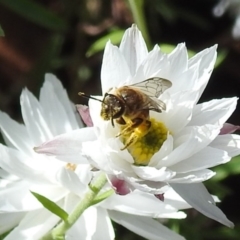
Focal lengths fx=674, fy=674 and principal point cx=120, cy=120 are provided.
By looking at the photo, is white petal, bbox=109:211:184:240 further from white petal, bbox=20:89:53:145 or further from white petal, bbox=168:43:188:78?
white petal, bbox=168:43:188:78

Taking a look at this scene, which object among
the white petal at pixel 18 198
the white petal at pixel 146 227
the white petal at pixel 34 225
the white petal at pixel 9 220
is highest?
the white petal at pixel 18 198

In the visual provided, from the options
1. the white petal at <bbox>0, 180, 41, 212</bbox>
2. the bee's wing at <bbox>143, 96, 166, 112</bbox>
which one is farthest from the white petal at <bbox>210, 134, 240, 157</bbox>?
the white petal at <bbox>0, 180, 41, 212</bbox>

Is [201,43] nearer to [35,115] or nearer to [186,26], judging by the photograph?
[186,26]

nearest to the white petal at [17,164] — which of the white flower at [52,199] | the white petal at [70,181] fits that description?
the white flower at [52,199]

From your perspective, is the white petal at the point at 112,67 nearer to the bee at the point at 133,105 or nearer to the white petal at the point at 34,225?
the bee at the point at 133,105

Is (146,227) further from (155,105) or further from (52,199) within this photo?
(155,105)
